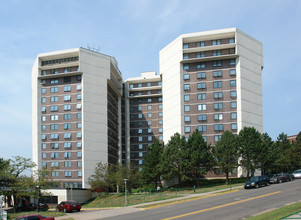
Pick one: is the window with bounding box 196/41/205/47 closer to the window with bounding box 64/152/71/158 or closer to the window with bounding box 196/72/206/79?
the window with bounding box 196/72/206/79

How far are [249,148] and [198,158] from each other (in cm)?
1028

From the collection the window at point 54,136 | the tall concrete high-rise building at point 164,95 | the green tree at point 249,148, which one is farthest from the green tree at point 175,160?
the window at point 54,136

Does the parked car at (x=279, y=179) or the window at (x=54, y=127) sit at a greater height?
the window at (x=54, y=127)

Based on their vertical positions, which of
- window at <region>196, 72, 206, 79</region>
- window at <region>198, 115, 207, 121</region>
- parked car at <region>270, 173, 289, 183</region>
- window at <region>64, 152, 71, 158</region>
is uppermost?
window at <region>196, 72, 206, 79</region>

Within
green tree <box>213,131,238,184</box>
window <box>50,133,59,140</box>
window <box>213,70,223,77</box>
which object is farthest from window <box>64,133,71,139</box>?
window <box>213,70,223,77</box>

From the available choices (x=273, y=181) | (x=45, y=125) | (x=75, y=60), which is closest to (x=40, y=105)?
(x=45, y=125)

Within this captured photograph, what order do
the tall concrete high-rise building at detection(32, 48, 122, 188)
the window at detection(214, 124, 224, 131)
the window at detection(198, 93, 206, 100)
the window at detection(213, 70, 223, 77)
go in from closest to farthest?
the window at detection(214, 124, 224, 131)
the window at detection(213, 70, 223, 77)
the window at detection(198, 93, 206, 100)
the tall concrete high-rise building at detection(32, 48, 122, 188)

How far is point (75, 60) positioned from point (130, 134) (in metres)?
35.1

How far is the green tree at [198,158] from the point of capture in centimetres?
6594

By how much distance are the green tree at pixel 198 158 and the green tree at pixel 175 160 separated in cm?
124

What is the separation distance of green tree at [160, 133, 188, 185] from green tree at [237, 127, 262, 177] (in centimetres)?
1140

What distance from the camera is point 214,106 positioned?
271 ft

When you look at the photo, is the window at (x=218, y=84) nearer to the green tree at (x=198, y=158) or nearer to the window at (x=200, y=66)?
the window at (x=200, y=66)

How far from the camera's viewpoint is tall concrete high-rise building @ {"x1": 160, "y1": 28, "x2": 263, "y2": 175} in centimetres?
8175
